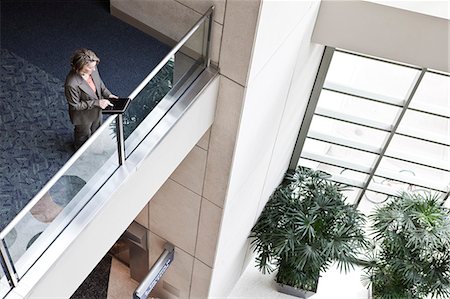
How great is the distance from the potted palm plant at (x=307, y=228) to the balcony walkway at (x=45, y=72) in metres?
4.35

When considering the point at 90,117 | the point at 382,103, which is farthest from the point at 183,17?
the point at 382,103

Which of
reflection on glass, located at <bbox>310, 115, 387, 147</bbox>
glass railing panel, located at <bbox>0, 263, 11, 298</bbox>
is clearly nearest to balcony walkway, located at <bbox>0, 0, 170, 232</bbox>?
glass railing panel, located at <bbox>0, 263, 11, 298</bbox>

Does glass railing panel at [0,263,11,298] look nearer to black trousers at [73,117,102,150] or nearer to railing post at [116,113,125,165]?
black trousers at [73,117,102,150]

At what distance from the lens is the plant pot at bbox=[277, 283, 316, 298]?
1173 cm

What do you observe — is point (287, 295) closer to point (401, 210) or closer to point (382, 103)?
point (401, 210)

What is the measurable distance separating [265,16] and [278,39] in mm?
876

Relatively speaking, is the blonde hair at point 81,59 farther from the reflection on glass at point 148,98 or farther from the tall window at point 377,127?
the tall window at point 377,127

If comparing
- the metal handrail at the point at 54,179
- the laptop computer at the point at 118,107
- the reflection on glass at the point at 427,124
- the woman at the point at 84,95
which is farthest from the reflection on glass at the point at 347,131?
the metal handrail at the point at 54,179

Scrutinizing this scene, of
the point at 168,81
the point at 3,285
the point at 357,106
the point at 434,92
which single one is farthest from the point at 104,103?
the point at 434,92

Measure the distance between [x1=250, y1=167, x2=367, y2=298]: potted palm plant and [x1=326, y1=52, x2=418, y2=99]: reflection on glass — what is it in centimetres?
174

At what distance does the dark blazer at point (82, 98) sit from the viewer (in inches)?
231

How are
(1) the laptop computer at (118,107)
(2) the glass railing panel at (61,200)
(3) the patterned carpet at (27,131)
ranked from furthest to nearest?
(3) the patterned carpet at (27,131) < (1) the laptop computer at (118,107) < (2) the glass railing panel at (61,200)

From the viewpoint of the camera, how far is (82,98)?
5984mm

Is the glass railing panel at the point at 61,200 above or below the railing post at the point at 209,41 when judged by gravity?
below
